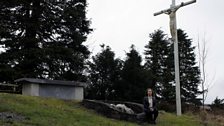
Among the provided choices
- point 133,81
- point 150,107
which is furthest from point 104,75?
point 150,107

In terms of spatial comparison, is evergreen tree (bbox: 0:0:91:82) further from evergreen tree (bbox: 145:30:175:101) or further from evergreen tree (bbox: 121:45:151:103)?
evergreen tree (bbox: 145:30:175:101)

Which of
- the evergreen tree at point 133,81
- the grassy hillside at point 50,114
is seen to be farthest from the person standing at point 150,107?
the evergreen tree at point 133,81

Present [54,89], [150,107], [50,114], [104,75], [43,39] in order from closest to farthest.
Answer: [50,114] < [150,107] < [54,89] < [43,39] < [104,75]

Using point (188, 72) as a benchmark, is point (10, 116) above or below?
below

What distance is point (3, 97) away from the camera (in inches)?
691

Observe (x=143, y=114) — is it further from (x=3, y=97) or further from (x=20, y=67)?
(x=20, y=67)

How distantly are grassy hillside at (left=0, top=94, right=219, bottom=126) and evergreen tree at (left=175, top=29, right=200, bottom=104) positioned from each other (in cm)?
3039

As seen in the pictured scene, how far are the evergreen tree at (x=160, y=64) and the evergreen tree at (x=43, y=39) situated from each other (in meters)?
15.6

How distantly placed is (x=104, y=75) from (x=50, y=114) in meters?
25.1

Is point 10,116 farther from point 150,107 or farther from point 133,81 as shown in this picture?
point 133,81

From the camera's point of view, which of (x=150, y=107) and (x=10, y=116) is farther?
(x=150, y=107)

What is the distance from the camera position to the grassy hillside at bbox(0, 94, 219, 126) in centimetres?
1382

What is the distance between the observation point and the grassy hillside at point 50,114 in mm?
13821

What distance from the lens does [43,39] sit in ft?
112
